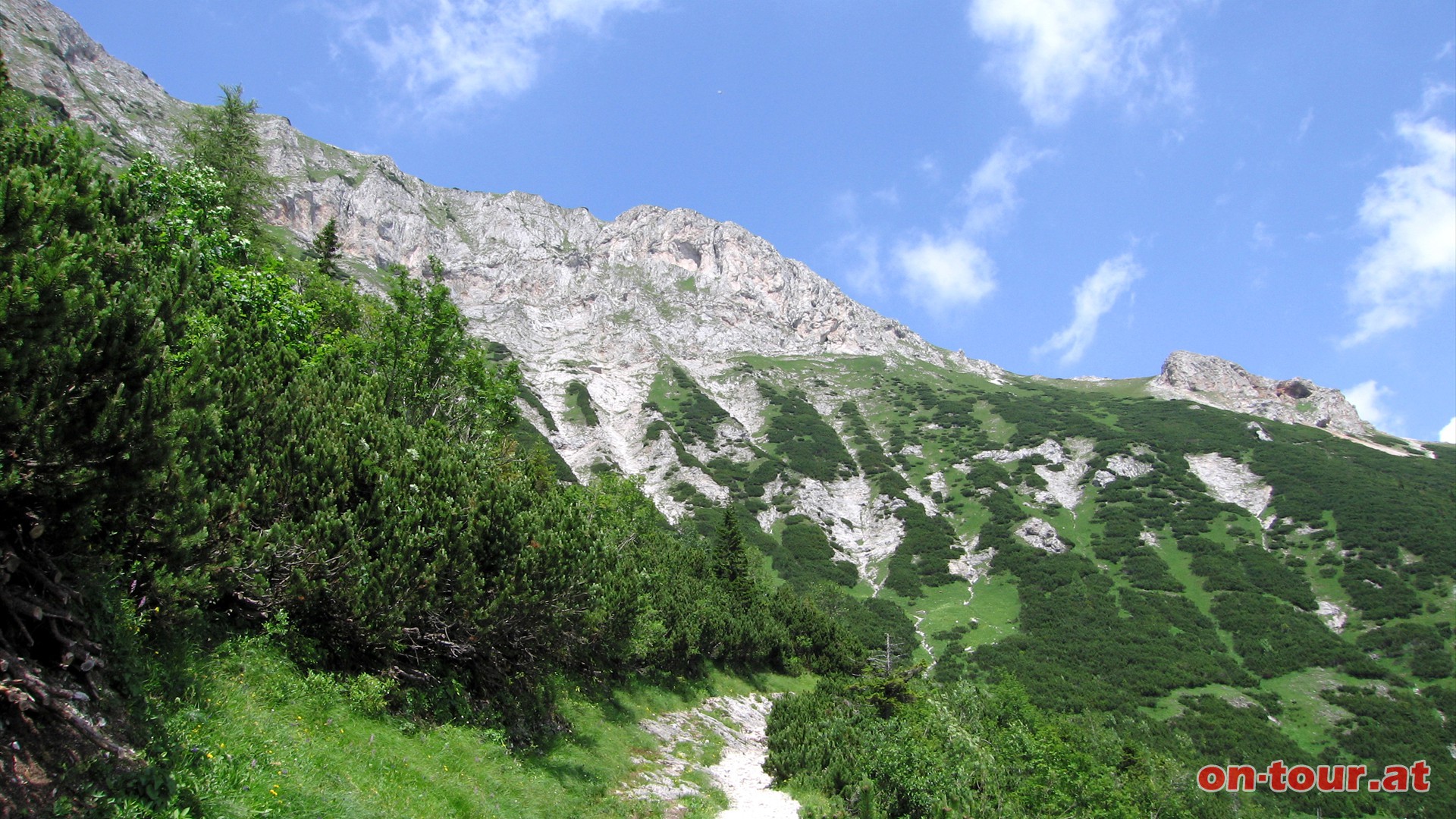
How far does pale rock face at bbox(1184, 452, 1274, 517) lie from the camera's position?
116500 mm

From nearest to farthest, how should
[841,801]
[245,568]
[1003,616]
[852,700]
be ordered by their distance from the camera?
[245,568] < [841,801] < [852,700] < [1003,616]

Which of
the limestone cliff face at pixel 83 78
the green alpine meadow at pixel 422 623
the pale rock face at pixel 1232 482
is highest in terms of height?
the limestone cliff face at pixel 83 78

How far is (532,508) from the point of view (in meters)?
17.0

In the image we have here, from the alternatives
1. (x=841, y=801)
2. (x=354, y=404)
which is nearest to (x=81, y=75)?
(x=354, y=404)

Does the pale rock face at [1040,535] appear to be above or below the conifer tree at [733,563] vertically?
above

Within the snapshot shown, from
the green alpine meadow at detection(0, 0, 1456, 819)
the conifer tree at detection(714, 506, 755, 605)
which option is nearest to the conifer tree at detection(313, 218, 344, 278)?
the green alpine meadow at detection(0, 0, 1456, 819)

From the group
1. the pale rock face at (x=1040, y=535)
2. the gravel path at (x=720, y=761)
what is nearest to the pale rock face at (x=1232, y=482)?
the pale rock face at (x=1040, y=535)

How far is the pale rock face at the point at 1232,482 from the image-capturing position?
4587 inches

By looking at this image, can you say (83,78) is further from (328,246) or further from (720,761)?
Answer: (720,761)

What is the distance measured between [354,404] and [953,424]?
15563 cm

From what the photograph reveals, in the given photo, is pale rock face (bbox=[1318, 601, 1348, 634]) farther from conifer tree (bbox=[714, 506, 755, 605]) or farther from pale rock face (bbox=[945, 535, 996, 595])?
conifer tree (bbox=[714, 506, 755, 605])

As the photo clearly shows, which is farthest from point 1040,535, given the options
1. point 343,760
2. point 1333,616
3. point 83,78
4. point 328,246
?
point 83,78

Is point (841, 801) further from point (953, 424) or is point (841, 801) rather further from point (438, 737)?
point (953, 424)

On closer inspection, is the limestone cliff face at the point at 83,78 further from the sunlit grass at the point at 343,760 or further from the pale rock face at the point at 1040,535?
the pale rock face at the point at 1040,535
